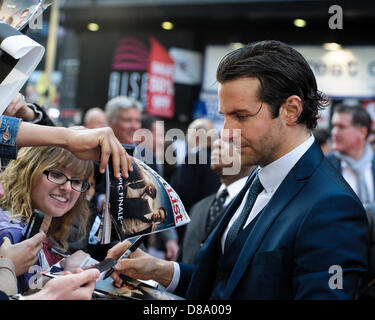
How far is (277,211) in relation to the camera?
173 centimetres

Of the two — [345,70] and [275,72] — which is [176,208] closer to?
[275,72]

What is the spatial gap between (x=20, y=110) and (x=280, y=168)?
1.21m

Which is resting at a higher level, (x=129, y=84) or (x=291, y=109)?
(x=129, y=84)

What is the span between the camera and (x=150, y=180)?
1.82 m

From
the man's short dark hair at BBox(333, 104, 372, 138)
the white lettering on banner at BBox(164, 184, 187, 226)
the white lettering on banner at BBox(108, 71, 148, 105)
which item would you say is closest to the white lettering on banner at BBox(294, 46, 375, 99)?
the white lettering on banner at BBox(108, 71, 148, 105)

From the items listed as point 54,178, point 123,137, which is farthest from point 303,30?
point 54,178

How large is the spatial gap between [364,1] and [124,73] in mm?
5066

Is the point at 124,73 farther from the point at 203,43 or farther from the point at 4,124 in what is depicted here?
the point at 4,124

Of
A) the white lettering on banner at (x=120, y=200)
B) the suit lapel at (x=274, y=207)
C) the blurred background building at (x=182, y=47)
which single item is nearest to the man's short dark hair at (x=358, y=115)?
the suit lapel at (x=274, y=207)

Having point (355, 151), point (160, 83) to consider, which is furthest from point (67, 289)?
point (160, 83)

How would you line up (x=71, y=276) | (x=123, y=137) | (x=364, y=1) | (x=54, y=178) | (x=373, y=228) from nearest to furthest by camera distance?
(x=71, y=276) → (x=54, y=178) → (x=373, y=228) → (x=123, y=137) → (x=364, y=1)

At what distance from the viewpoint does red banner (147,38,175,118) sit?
1055 cm

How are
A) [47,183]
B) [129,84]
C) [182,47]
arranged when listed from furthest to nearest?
[129,84] → [182,47] → [47,183]

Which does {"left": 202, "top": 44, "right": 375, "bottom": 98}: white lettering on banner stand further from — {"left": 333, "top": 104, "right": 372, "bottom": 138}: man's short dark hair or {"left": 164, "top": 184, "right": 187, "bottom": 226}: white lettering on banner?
{"left": 164, "top": 184, "right": 187, "bottom": 226}: white lettering on banner
